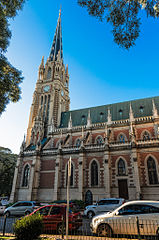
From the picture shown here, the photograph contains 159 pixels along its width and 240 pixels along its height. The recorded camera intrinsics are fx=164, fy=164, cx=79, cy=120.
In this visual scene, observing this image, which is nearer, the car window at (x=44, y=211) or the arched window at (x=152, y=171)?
the car window at (x=44, y=211)

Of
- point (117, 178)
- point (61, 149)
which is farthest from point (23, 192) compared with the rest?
point (117, 178)

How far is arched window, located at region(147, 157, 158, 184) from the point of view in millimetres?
21519

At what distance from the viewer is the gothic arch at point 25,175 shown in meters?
28.1

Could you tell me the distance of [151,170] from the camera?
72.4 ft

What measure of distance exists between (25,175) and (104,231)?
77.8ft

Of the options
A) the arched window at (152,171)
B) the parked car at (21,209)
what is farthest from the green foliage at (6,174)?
the arched window at (152,171)

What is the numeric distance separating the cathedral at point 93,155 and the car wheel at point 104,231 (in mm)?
13949

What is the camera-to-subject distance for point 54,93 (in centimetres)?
4056

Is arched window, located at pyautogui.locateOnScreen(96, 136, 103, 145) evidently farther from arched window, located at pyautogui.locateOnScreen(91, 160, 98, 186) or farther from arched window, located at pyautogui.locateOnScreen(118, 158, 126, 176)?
arched window, located at pyautogui.locateOnScreen(118, 158, 126, 176)

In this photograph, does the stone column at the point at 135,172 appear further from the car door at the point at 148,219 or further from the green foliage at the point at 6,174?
the green foliage at the point at 6,174

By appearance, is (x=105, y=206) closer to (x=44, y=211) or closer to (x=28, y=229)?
(x=44, y=211)

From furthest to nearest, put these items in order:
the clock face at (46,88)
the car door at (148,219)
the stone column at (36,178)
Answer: the clock face at (46,88) < the stone column at (36,178) < the car door at (148,219)

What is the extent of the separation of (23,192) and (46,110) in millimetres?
18989

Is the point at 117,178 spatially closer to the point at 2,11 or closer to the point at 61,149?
the point at 61,149
